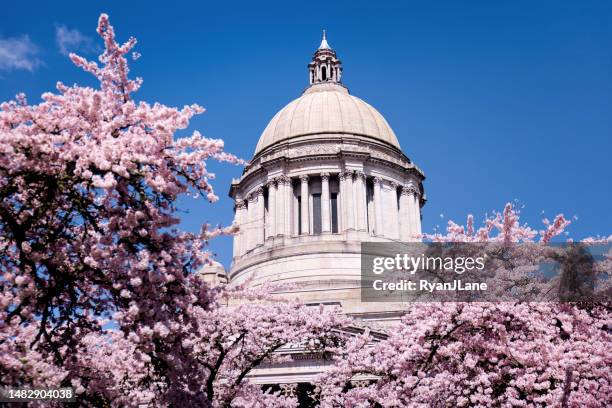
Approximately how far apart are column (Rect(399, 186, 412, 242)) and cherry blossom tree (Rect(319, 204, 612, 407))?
36.5m

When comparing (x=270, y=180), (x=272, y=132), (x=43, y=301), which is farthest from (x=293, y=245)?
(x=43, y=301)

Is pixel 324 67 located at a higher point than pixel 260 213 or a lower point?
higher

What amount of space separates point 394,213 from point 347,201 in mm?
5133

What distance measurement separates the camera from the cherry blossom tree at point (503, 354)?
63.3 ft

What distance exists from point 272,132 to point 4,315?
52.7 m

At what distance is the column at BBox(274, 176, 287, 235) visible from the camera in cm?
5753

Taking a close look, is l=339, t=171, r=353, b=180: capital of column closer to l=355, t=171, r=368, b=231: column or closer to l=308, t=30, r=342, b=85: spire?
l=355, t=171, r=368, b=231: column

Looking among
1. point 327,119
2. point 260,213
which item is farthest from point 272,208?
point 327,119

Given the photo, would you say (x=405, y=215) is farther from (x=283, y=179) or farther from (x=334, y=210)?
(x=283, y=179)

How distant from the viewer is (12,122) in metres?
13.1

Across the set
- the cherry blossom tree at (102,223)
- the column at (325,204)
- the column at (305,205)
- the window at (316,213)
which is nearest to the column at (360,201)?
the column at (325,204)

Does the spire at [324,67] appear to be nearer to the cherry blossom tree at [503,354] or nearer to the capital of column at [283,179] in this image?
the capital of column at [283,179]

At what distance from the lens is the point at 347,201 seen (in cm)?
5731

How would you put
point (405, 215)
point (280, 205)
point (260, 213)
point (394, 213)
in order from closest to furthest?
1. point (280, 205)
2. point (394, 213)
3. point (260, 213)
4. point (405, 215)
